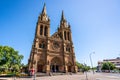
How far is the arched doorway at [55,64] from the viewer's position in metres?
42.5

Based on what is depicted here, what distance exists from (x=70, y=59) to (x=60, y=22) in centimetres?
1875

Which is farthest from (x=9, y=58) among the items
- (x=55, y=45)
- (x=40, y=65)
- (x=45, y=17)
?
(x=45, y=17)

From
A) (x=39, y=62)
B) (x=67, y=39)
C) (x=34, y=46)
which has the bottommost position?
(x=39, y=62)

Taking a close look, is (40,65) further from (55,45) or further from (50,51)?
(55,45)

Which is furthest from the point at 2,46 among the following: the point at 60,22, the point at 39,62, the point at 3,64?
the point at 60,22

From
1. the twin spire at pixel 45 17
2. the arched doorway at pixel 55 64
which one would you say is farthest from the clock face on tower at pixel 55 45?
the twin spire at pixel 45 17

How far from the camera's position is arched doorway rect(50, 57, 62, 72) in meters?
42.5

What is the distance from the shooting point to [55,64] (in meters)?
43.0

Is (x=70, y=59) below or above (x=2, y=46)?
below

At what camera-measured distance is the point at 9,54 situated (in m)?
40.3

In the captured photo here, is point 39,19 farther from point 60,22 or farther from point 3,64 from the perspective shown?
point 3,64

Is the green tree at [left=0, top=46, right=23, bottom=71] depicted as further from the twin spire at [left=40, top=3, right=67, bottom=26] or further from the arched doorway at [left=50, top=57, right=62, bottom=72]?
the twin spire at [left=40, top=3, right=67, bottom=26]

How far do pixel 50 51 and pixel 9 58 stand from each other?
14264 mm

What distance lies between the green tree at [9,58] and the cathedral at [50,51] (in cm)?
763
